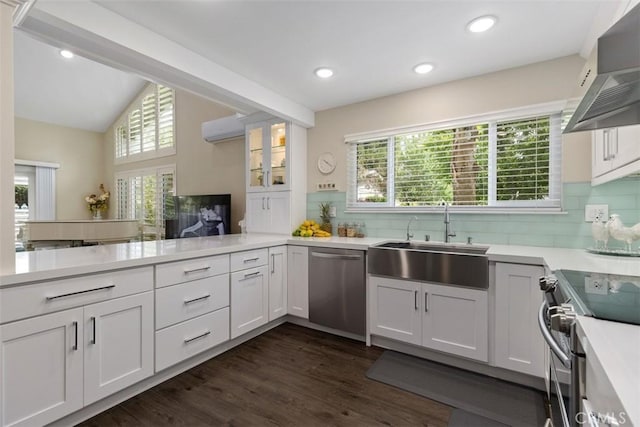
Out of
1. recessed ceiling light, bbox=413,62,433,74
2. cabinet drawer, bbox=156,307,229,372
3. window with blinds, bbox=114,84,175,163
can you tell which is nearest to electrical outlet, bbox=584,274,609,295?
recessed ceiling light, bbox=413,62,433,74

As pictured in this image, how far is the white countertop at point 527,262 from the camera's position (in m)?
0.54

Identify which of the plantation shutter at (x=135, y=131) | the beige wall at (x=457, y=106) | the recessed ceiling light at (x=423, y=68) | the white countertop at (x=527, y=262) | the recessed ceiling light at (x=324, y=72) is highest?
the plantation shutter at (x=135, y=131)

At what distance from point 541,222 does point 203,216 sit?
385 centimetres

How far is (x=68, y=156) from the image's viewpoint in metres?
6.44

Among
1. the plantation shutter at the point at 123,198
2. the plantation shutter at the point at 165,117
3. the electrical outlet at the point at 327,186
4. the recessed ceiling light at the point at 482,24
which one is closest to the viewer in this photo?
the recessed ceiling light at the point at 482,24

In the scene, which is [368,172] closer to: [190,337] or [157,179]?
[190,337]

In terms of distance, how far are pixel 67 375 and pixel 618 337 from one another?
227 cm

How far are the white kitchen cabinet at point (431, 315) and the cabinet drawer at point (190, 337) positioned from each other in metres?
1.29

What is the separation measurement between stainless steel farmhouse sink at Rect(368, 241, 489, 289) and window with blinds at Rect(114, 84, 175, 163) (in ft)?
15.0

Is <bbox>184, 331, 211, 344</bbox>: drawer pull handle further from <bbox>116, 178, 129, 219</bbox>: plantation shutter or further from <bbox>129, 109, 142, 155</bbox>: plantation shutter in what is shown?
<bbox>129, 109, 142, 155</bbox>: plantation shutter

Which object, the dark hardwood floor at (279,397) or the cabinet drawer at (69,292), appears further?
the dark hardwood floor at (279,397)

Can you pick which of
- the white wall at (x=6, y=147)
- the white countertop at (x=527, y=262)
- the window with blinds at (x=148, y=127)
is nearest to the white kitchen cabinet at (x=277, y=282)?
the white countertop at (x=527, y=262)

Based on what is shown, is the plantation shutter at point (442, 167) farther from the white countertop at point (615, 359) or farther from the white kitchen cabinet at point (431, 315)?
the white countertop at point (615, 359)

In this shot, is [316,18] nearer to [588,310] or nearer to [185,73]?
[185,73]
